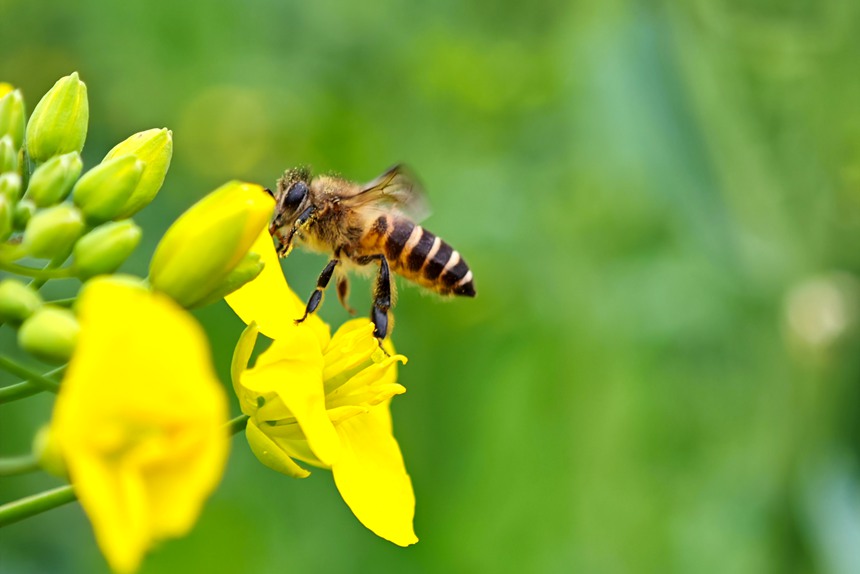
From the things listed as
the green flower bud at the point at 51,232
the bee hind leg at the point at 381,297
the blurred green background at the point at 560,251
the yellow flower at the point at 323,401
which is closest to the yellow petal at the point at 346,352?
the yellow flower at the point at 323,401

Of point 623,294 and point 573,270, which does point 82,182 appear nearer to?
point 573,270

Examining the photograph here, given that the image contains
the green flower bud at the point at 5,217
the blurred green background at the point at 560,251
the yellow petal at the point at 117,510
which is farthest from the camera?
the blurred green background at the point at 560,251

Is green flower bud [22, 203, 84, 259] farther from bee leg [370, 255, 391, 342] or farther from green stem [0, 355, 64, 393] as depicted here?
bee leg [370, 255, 391, 342]

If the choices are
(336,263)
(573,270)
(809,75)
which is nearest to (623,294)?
(573,270)

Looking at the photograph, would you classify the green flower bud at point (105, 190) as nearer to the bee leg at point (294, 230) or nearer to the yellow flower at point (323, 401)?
the yellow flower at point (323, 401)

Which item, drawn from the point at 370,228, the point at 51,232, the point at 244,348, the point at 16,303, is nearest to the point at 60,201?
the point at 51,232

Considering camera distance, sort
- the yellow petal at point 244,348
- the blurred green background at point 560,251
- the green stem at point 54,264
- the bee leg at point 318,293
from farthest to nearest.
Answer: the blurred green background at point 560,251 < the bee leg at point 318,293 < the yellow petal at point 244,348 < the green stem at point 54,264
